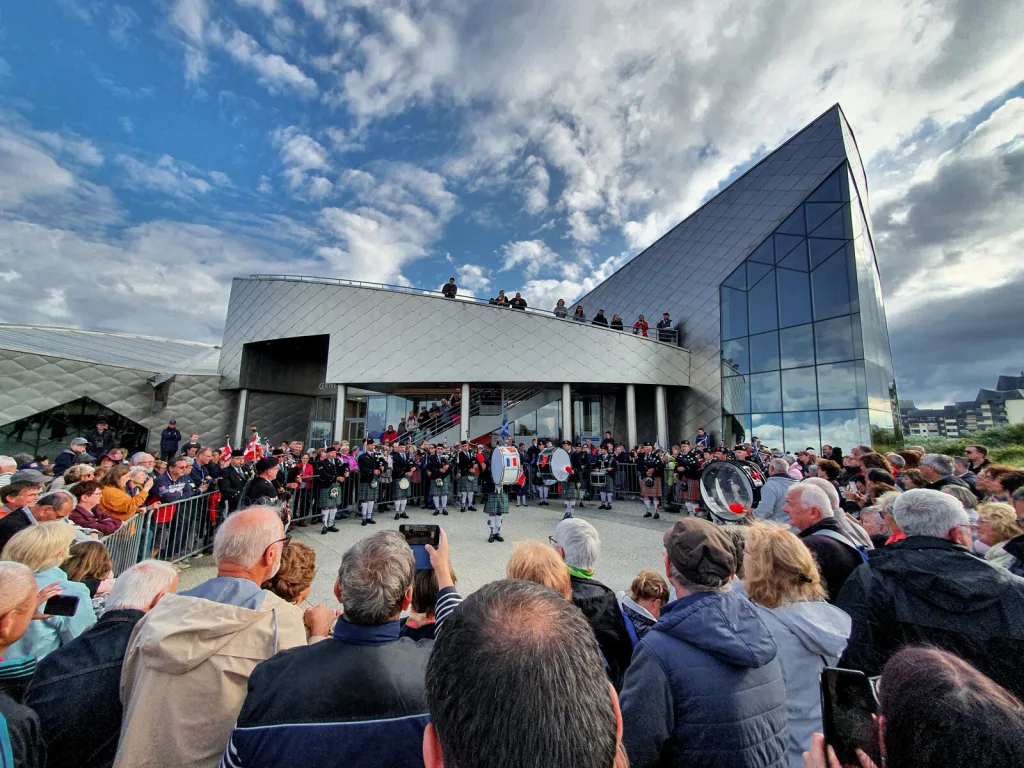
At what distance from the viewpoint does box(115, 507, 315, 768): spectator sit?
142 cm

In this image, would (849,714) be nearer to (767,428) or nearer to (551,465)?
(551,465)

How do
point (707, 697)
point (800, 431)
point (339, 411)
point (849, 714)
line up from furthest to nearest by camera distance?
point (339, 411) < point (800, 431) < point (707, 697) < point (849, 714)

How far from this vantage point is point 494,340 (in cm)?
1945

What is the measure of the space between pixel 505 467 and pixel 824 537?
246 inches

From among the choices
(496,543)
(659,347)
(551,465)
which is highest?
(659,347)

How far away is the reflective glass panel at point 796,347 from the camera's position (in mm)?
16078

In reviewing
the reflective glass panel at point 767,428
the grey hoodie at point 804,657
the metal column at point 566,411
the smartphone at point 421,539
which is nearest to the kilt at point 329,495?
the smartphone at point 421,539

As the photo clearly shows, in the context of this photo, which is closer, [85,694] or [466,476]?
[85,694]

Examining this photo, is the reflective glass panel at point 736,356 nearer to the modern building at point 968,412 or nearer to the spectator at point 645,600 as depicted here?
the spectator at point 645,600

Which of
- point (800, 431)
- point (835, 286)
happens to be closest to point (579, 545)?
point (800, 431)

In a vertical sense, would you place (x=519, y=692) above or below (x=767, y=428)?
below

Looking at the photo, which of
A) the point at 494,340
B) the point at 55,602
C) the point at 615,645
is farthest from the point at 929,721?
the point at 494,340

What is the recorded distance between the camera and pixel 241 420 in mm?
23453

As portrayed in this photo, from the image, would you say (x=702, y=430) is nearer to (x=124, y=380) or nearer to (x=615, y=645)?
(x=615, y=645)
